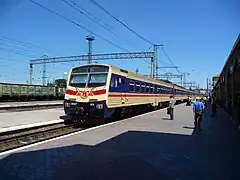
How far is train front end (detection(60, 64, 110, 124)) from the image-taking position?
1488 centimetres

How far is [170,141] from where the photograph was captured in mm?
10445

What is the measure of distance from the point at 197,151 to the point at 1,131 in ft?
24.9

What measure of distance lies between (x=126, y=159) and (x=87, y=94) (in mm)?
7864

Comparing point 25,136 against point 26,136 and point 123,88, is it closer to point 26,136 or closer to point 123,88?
point 26,136

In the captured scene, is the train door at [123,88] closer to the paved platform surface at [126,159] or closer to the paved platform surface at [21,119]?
the paved platform surface at [21,119]

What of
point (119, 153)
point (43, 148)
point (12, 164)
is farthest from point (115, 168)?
point (43, 148)

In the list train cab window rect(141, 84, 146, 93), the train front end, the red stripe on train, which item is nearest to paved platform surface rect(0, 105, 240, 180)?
the train front end

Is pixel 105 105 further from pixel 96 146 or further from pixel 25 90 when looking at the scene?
pixel 25 90

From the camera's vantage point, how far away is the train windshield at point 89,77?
50.9ft

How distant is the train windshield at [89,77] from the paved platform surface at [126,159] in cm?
455

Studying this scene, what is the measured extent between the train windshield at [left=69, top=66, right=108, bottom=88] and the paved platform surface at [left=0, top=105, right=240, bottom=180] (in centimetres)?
455

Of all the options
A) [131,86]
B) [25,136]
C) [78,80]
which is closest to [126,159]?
[25,136]

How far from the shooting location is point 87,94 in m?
15.2

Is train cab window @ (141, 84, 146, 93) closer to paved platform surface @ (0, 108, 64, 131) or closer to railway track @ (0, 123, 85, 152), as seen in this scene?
paved platform surface @ (0, 108, 64, 131)
